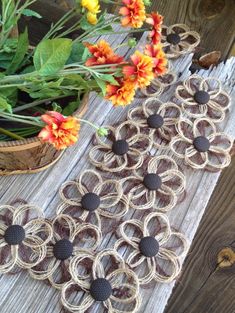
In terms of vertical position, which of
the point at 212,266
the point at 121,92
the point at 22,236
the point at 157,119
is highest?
the point at 121,92

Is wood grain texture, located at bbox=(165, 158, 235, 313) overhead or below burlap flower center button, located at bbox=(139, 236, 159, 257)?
below

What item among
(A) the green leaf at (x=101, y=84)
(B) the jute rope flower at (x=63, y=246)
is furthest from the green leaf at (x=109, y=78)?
(B) the jute rope flower at (x=63, y=246)

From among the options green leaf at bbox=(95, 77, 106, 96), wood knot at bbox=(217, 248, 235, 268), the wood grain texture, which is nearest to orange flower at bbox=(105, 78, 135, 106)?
green leaf at bbox=(95, 77, 106, 96)

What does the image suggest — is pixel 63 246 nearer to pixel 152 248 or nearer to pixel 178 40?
pixel 152 248

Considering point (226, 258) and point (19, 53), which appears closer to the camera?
point (19, 53)

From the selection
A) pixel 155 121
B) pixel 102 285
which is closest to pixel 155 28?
pixel 155 121

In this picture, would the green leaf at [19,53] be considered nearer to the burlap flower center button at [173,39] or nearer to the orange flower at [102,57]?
the orange flower at [102,57]

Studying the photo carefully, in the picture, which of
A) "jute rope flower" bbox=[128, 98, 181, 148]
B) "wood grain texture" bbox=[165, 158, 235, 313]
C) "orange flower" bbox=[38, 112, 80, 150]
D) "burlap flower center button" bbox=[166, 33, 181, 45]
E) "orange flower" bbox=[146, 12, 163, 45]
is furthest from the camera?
"wood grain texture" bbox=[165, 158, 235, 313]

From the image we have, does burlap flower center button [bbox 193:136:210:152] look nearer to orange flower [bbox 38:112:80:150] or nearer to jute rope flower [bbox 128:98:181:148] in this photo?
jute rope flower [bbox 128:98:181:148]
